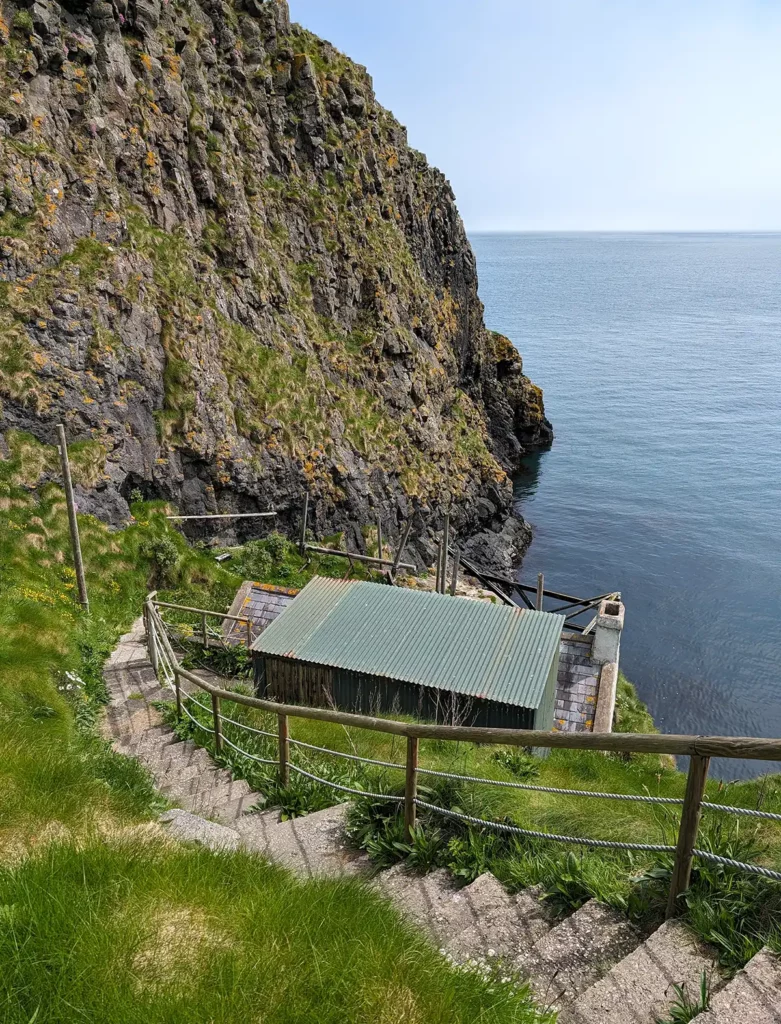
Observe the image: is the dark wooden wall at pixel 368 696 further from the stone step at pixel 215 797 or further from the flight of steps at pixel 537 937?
the flight of steps at pixel 537 937

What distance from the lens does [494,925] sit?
187 inches

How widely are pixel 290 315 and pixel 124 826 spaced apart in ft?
101

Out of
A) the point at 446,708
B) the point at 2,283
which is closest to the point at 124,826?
the point at 446,708

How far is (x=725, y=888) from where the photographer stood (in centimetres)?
425

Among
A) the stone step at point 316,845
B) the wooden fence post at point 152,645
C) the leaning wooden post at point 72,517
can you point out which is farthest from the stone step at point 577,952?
the leaning wooden post at point 72,517

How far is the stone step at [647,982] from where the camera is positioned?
3.72m

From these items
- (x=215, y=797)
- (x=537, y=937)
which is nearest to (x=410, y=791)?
(x=537, y=937)

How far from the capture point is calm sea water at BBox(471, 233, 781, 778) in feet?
106

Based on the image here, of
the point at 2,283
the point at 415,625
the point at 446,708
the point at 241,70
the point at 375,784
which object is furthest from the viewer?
the point at 241,70

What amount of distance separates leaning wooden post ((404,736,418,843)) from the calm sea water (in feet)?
78.5

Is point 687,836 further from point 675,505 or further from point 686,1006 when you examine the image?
point 675,505

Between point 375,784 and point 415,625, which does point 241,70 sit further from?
point 375,784

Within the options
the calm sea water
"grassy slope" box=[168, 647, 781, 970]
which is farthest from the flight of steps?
the calm sea water

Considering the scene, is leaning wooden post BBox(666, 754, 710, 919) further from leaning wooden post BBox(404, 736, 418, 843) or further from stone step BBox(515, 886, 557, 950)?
leaning wooden post BBox(404, 736, 418, 843)
